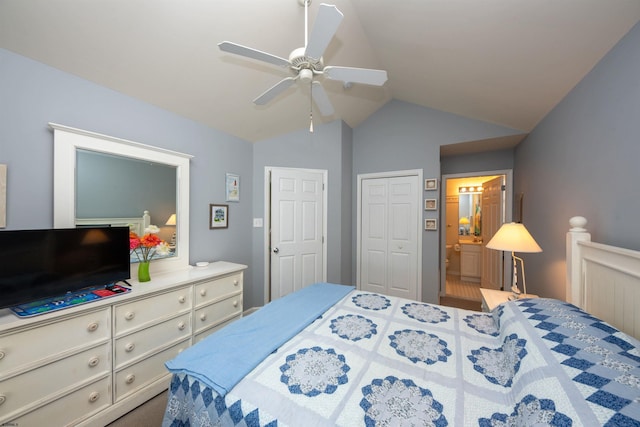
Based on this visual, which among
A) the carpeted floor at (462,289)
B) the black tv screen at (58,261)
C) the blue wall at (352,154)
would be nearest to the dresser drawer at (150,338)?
the black tv screen at (58,261)

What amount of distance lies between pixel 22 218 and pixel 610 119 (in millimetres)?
3543

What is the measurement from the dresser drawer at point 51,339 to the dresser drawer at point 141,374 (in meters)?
0.32

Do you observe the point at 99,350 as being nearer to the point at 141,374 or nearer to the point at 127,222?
the point at 141,374

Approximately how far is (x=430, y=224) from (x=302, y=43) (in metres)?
2.57

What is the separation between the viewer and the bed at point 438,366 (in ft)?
2.47

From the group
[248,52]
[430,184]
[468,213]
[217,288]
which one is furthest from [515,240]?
[468,213]

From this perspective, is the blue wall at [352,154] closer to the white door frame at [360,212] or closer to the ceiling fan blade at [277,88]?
the white door frame at [360,212]

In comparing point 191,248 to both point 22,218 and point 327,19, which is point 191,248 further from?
point 327,19

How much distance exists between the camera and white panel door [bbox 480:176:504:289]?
343cm

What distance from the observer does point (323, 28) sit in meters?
1.11

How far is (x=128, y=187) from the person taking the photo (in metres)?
1.95

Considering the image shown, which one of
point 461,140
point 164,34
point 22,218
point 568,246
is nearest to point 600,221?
point 568,246

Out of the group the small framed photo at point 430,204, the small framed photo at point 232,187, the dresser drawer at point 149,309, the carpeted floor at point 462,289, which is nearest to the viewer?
the dresser drawer at point 149,309

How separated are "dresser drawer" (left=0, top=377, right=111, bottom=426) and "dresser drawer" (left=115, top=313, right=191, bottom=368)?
0.48 feet
